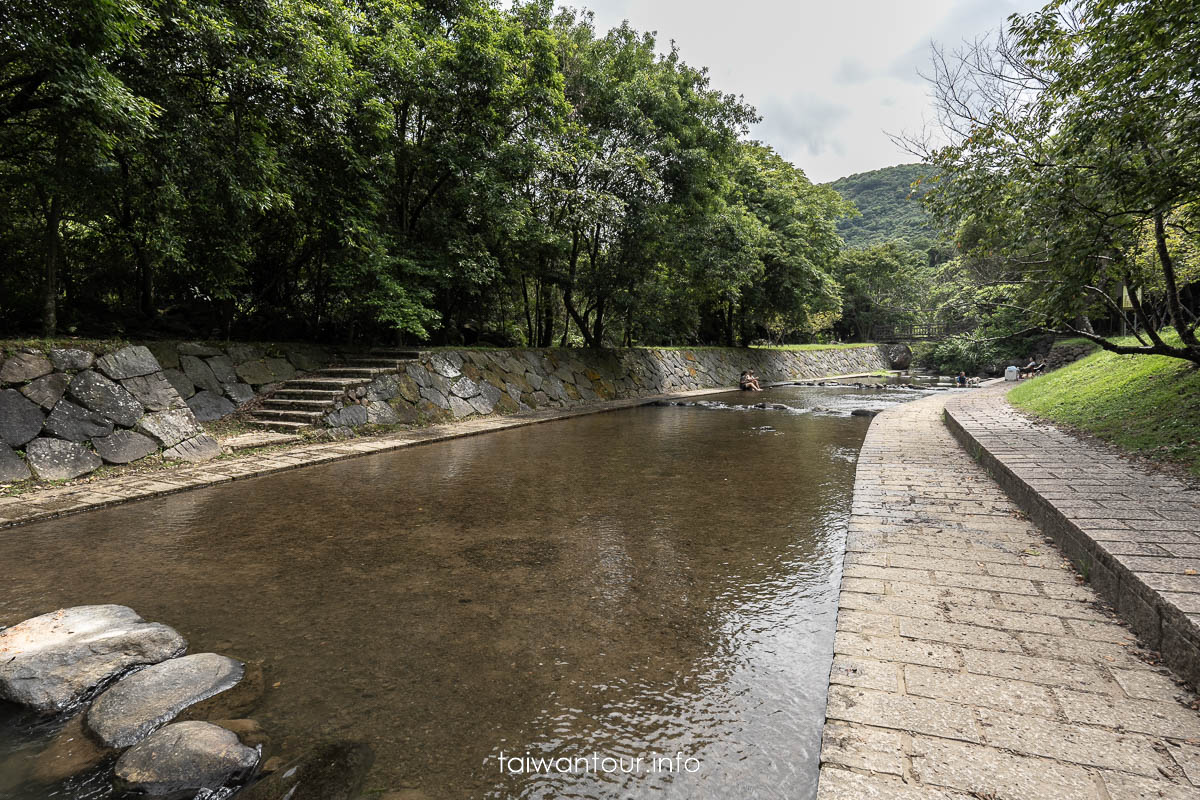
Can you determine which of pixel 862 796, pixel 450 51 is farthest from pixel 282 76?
pixel 862 796

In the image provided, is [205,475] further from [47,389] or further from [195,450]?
[47,389]

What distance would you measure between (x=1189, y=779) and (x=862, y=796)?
914mm

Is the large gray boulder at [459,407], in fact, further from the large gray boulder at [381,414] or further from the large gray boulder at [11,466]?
the large gray boulder at [11,466]

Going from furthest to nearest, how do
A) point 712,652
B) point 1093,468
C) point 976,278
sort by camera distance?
point 976,278 → point 1093,468 → point 712,652

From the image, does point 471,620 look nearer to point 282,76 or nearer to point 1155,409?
point 282,76

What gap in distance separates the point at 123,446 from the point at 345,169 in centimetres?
495

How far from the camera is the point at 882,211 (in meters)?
65.2

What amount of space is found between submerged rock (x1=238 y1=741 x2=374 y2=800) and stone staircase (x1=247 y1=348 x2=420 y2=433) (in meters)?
6.56

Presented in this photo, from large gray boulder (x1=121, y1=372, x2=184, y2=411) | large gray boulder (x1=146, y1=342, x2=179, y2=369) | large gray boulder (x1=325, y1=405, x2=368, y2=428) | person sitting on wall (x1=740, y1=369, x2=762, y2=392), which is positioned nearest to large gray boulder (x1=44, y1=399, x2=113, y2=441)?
large gray boulder (x1=121, y1=372, x2=184, y2=411)

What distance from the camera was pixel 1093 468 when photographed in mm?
4395

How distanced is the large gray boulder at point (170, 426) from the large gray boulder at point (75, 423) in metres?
0.31

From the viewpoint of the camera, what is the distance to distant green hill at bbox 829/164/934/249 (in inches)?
2189

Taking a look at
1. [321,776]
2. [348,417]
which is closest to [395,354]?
[348,417]

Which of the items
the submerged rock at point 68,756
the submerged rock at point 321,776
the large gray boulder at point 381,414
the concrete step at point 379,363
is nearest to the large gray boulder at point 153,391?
the large gray boulder at point 381,414
